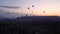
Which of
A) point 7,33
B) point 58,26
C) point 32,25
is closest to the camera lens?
point 58,26

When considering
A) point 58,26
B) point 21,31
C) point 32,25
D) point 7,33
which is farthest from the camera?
point 7,33

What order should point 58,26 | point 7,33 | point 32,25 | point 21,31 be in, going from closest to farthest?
point 58,26
point 32,25
point 21,31
point 7,33

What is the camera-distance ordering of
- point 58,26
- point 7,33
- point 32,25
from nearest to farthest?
point 58,26 < point 32,25 < point 7,33

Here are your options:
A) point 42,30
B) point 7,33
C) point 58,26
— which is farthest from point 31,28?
point 7,33

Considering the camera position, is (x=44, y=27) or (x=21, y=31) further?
(x=21, y=31)

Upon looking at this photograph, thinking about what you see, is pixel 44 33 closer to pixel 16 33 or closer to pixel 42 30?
pixel 42 30

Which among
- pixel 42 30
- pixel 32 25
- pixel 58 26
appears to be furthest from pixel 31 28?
pixel 58 26

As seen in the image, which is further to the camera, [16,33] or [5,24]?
[5,24]

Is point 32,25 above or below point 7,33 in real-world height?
above

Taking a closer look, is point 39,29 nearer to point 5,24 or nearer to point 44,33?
point 44,33
